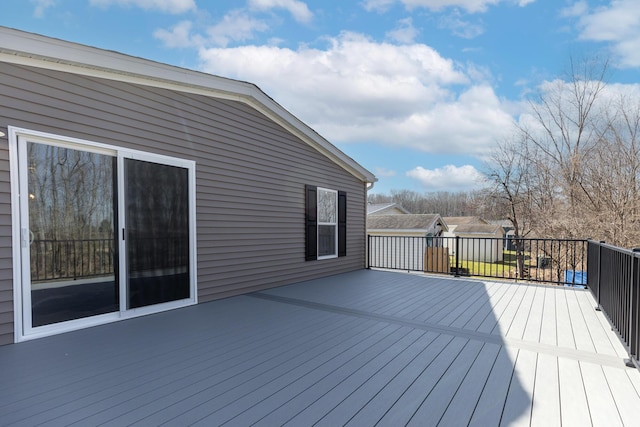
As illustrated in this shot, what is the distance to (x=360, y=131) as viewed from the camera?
16734mm

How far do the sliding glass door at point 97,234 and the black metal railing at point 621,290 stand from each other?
14.5 feet

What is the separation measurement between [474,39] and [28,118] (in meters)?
9.82

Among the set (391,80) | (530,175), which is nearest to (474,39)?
(391,80)

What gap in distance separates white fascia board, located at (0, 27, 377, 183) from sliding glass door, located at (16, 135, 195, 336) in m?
0.73

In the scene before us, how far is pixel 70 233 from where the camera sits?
10.7 ft

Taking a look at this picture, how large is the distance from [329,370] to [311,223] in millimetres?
4049

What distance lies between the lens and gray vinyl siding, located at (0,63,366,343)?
2.95 meters

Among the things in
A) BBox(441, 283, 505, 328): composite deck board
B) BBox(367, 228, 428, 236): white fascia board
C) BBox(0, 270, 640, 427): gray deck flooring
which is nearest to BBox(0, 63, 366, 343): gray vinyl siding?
BBox(0, 270, 640, 427): gray deck flooring

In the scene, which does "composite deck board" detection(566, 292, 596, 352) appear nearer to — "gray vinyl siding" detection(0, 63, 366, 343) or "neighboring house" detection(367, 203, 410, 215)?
"gray vinyl siding" detection(0, 63, 366, 343)

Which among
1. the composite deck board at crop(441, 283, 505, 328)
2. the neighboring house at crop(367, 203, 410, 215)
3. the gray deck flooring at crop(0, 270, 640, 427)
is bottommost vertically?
the composite deck board at crop(441, 283, 505, 328)

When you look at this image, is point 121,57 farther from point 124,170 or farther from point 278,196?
point 278,196

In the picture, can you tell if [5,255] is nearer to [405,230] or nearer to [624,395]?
[624,395]

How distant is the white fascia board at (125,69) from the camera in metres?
2.81

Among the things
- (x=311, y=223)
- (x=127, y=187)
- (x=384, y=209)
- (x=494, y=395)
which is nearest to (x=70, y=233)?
(x=127, y=187)
